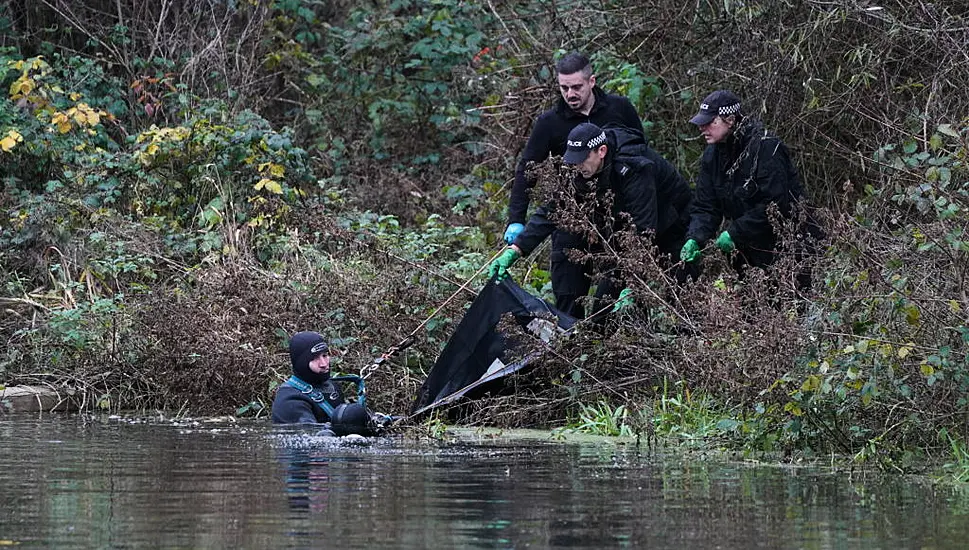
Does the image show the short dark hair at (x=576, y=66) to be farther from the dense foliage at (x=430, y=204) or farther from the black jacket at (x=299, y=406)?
the black jacket at (x=299, y=406)

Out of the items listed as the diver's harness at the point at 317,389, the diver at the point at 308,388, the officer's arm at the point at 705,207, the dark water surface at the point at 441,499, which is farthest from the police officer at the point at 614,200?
the dark water surface at the point at 441,499

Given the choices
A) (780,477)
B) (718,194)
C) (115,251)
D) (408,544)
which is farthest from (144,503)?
(115,251)

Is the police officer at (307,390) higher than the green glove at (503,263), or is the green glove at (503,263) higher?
the green glove at (503,263)

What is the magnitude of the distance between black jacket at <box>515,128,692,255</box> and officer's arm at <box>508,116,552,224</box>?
0.44 metres

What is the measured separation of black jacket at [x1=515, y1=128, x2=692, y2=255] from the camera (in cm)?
1109

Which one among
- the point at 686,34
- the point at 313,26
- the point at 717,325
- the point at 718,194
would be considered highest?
the point at 313,26

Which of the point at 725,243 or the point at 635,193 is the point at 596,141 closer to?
the point at 635,193

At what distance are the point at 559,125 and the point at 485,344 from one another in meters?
1.83

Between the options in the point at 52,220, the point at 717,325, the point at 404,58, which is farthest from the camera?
the point at 404,58

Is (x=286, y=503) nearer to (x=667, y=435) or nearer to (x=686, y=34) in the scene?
(x=667, y=435)

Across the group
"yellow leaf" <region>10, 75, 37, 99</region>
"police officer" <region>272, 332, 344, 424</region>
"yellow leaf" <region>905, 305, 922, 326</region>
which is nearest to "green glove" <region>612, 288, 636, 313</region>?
"police officer" <region>272, 332, 344, 424</region>

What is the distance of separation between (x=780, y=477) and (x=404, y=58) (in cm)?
1294

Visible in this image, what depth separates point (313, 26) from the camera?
70.5 ft

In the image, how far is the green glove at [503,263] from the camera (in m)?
11.3
